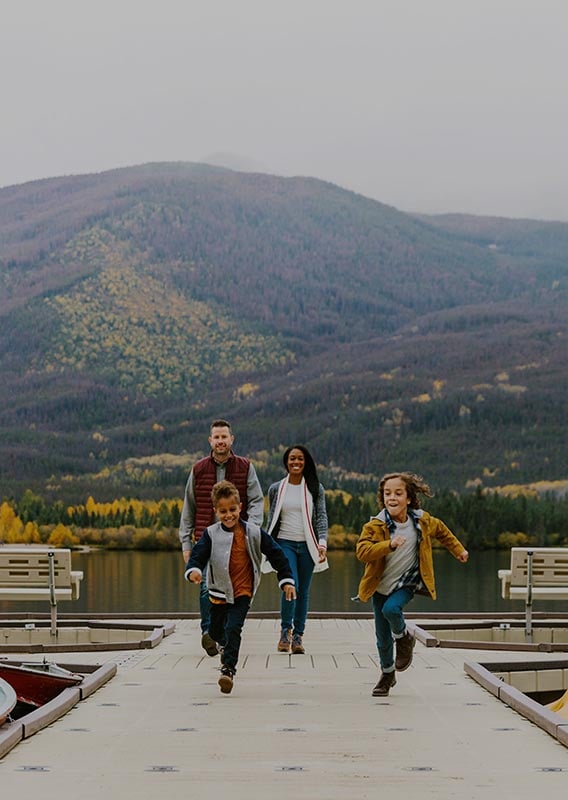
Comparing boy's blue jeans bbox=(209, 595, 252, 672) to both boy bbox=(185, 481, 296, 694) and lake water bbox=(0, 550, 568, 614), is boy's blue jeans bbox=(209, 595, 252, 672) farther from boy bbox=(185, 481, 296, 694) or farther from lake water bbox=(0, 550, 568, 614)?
lake water bbox=(0, 550, 568, 614)

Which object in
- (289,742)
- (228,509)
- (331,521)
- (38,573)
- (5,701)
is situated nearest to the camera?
(289,742)

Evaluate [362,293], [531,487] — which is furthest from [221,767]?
[362,293]

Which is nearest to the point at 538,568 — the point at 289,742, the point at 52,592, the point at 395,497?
Result: the point at 52,592

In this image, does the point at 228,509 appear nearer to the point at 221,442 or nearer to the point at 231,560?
the point at 231,560

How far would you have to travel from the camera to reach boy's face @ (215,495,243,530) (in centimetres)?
793

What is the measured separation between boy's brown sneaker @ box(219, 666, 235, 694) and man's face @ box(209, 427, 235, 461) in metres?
2.03

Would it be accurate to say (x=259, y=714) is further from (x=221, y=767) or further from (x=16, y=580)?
(x=16, y=580)

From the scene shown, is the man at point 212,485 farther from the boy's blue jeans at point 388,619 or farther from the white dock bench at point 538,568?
the white dock bench at point 538,568

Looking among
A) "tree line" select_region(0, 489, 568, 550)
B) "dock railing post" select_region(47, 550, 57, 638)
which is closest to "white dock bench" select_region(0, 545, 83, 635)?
"dock railing post" select_region(47, 550, 57, 638)

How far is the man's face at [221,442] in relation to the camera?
9625 mm

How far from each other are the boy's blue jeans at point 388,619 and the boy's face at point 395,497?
1.46 ft

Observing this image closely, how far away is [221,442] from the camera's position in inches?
379

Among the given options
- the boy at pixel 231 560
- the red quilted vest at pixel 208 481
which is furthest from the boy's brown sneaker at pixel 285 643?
the boy at pixel 231 560

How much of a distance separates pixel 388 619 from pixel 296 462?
267 centimetres
